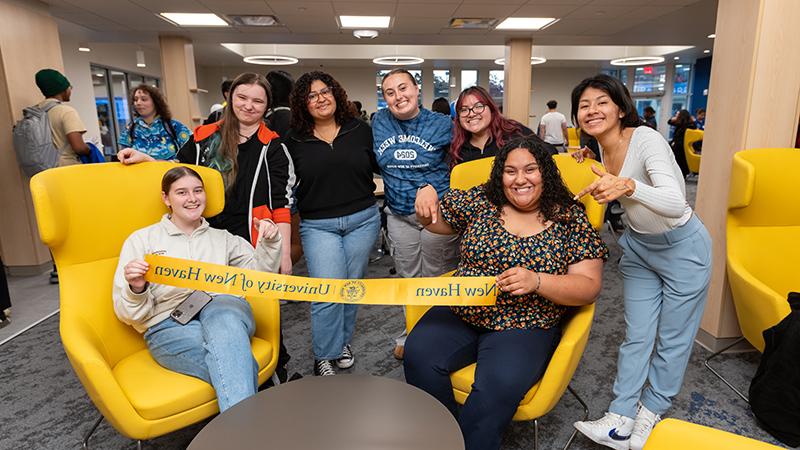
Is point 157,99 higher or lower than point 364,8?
lower

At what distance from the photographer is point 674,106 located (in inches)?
681

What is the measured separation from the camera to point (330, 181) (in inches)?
99.2

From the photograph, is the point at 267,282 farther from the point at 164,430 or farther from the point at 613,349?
the point at 613,349

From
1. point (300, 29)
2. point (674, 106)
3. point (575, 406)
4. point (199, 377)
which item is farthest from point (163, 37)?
point (674, 106)

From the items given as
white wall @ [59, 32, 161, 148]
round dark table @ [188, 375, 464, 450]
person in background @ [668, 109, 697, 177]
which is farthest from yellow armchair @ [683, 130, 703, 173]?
white wall @ [59, 32, 161, 148]

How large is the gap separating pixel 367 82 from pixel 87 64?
834 centimetres

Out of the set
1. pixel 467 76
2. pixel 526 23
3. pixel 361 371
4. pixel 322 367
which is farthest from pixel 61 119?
pixel 467 76

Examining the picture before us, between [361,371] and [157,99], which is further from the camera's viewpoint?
[157,99]

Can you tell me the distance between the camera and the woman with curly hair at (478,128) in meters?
2.55

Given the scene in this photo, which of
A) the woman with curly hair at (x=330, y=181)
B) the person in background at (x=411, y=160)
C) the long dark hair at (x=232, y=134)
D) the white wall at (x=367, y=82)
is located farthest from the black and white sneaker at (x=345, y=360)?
the white wall at (x=367, y=82)

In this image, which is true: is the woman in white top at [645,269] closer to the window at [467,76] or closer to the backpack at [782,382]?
the backpack at [782,382]

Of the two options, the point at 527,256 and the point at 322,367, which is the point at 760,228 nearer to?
the point at 527,256

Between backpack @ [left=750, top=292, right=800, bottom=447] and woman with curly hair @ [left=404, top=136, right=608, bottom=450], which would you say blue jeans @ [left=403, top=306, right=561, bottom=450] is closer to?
woman with curly hair @ [left=404, top=136, right=608, bottom=450]

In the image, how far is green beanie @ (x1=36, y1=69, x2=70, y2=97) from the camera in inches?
169
